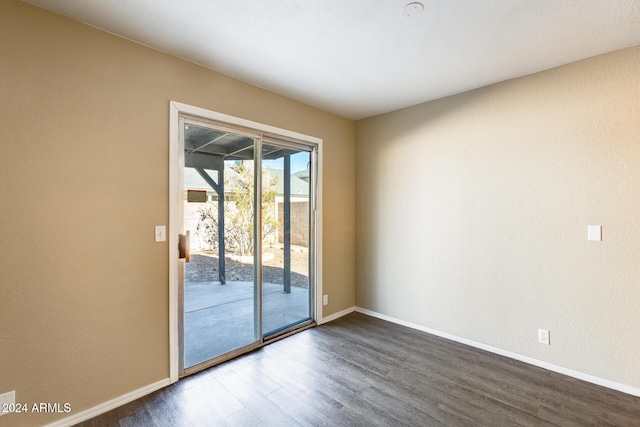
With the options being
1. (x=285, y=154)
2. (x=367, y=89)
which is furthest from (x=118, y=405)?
(x=367, y=89)

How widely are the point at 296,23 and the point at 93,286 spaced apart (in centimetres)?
220

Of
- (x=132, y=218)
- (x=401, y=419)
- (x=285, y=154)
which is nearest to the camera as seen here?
(x=401, y=419)

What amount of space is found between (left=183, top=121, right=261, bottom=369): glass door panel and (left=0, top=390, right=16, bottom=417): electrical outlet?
3.14ft

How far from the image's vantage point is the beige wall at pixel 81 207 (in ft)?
5.30

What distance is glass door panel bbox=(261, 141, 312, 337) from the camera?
9.74ft

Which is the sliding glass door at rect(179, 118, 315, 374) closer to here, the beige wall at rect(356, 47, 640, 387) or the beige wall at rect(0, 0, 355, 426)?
the beige wall at rect(0, 0, 355, 426)

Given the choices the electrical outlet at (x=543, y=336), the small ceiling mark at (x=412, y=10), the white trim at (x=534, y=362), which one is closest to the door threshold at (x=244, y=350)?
the white trim at (x=534, y=362)

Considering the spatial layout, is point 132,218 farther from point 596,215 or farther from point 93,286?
point 596,215

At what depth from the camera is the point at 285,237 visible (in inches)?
125

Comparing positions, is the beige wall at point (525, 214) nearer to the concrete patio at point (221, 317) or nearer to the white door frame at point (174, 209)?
the concrete patio at point (221, 317)

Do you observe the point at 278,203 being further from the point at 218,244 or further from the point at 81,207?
the point at 81,207

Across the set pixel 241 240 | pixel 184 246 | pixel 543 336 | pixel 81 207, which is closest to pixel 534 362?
pixel 543 336

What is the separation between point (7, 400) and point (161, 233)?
1201 millimetres

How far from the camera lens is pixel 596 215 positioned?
7.22 ft
